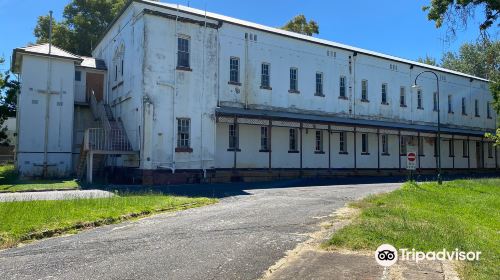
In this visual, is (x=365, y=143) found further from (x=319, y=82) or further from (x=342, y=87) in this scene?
(x=319, y=82)

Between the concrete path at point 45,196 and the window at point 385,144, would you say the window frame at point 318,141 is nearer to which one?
the window at point 385,144

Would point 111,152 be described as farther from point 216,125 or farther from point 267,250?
point 267,250

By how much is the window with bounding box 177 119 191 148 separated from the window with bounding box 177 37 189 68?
10.2 ft

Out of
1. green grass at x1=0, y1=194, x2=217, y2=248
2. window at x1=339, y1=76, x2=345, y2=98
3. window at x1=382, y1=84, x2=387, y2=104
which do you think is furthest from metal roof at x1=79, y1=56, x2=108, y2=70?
window at x1=382, y1=84, x2=387, y2=104

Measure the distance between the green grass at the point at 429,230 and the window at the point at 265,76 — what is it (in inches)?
578

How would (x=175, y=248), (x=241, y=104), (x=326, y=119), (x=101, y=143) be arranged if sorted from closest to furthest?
1. (x=175, y=248)
2. (x=101, y=143)
3. (x=241, y=104)
4. (x=326, y=119)

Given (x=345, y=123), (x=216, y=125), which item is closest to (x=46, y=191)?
(x=216, y=125)

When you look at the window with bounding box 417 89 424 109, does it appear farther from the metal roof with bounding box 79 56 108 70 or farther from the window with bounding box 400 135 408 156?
the metal roof with bounding box 79 56 108 70

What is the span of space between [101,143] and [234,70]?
9245 millimetres

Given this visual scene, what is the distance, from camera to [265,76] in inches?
1141

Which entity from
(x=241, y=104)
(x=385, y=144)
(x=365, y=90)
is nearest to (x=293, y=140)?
(x=241, y=104)

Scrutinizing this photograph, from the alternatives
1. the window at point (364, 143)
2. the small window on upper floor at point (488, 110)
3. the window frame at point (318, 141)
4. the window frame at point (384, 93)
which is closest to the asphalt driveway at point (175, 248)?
the window frame at point (318, 141)

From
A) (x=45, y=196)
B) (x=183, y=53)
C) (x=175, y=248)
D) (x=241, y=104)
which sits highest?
(x=183, y=53)

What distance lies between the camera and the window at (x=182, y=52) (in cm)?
2440
